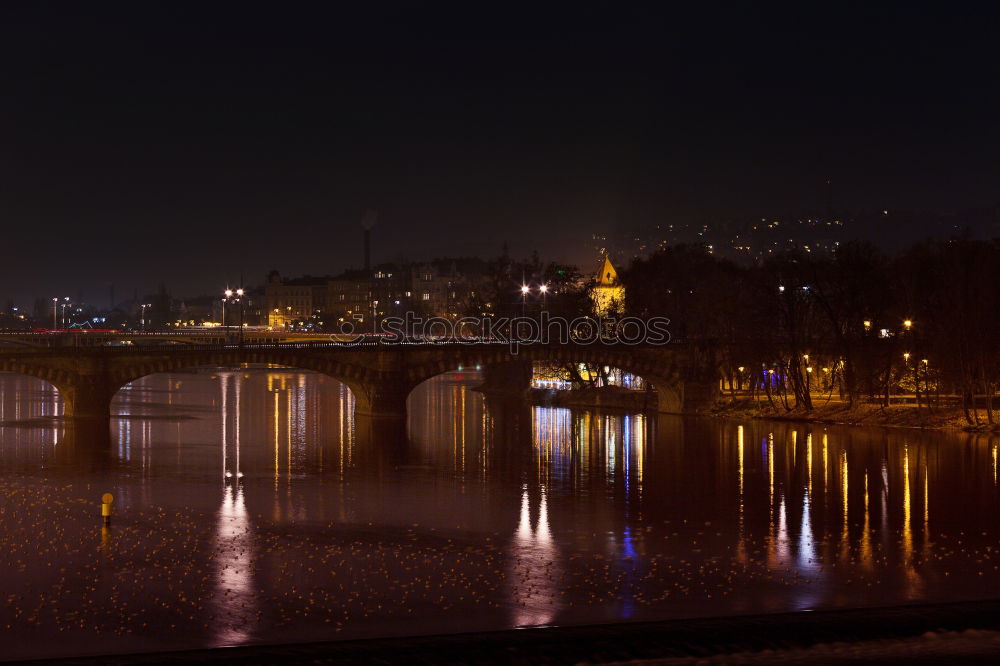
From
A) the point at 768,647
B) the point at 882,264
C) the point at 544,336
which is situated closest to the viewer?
the point at 768,647

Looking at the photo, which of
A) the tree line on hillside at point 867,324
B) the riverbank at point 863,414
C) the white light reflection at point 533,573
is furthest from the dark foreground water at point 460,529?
the tree line on hillside at point 867,324

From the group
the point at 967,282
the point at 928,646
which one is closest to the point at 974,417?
the point at 967,282

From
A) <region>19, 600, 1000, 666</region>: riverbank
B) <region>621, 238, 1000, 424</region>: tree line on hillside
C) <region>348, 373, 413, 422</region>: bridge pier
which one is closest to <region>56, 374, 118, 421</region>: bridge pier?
<region>348, 373, 413, 422</region>: bridge pier

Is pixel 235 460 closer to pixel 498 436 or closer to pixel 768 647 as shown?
pixel 498 436

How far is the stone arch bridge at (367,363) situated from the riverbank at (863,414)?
4.04 metres

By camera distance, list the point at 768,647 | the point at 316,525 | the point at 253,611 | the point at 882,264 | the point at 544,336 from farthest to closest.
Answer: the point at 544,336 → the point at 882,264 → the point at 316,525 → the point at 253,611 → the point at 768,647

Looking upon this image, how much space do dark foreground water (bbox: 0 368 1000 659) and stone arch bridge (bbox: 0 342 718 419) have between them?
17.1 ft

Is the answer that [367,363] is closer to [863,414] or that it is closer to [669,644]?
[863,414]

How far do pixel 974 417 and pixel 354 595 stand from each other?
50.6m

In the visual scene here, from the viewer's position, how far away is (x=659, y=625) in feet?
83.0

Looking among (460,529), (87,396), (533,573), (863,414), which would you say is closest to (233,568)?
(533,573)

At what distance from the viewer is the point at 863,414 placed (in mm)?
74875

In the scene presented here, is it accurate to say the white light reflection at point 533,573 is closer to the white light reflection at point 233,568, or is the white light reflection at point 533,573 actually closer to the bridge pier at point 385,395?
the white light reflection at point 233,568

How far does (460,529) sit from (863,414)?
44.2 meters
